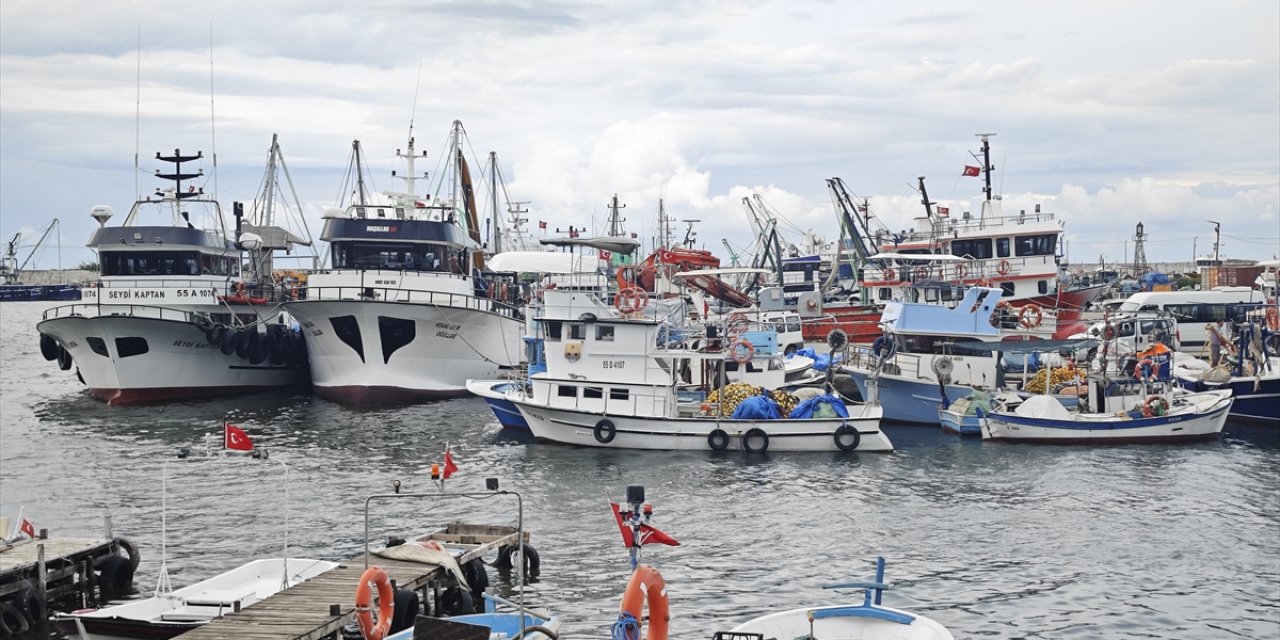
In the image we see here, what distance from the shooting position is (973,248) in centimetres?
5644

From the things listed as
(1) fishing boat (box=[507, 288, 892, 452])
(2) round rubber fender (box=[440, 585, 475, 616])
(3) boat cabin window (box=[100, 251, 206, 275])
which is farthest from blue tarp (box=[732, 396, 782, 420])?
(3) boat cabin window (box=[100, 251, 206, 275])

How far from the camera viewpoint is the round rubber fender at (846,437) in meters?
35.8

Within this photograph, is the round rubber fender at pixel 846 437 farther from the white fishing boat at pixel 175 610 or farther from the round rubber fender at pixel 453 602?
the white fishing boat at pixel 175 610

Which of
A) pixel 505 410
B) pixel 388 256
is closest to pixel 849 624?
pixel 505 410

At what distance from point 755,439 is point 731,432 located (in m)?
0.77

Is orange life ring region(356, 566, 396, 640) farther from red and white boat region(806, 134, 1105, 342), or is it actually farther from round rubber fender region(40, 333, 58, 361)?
round rubber fender region(40, 333, 58, 361)

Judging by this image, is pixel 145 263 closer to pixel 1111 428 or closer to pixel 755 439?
pixel 755 439

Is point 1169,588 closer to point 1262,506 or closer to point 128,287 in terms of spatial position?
point 1262,506

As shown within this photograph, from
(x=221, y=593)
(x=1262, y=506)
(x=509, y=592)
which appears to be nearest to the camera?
(x=221, y=593)

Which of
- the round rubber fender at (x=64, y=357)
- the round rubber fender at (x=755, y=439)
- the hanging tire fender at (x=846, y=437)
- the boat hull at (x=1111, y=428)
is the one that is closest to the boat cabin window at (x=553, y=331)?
the round rubber fender at (x=755, y=439)

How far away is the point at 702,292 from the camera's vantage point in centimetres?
6134

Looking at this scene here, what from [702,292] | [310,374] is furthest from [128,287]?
[702,292]

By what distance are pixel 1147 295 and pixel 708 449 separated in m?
36.6

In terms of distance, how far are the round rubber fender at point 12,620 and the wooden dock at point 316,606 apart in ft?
16.5
